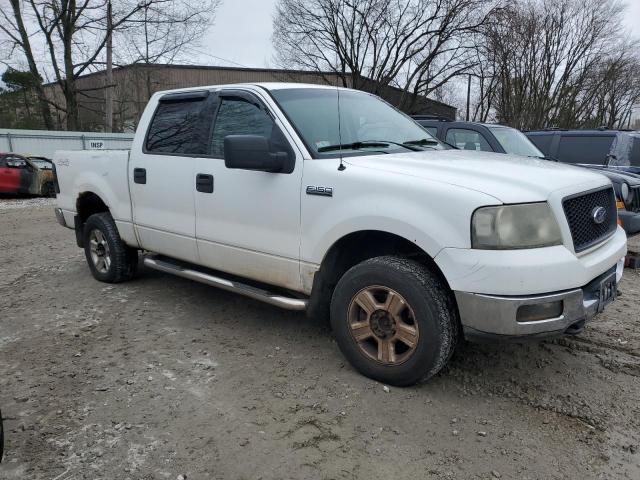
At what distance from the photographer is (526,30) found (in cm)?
2702

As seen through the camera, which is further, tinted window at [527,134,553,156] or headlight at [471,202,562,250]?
tinted window at [527,134,553,156]

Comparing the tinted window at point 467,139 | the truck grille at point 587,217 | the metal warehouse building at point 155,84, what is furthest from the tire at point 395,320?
the metal warehouse building at point 155,84

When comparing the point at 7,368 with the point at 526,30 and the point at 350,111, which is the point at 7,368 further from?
the point at 526,30

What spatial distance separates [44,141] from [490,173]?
80.0 ft

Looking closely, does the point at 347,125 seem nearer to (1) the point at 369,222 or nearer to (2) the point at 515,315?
(1) the point at 369,222

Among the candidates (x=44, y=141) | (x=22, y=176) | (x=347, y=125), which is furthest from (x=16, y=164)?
(x=347, y=125)

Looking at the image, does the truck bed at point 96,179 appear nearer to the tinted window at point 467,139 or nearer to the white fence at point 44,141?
the tinted window at point 467,139

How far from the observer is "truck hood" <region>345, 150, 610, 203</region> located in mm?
2783

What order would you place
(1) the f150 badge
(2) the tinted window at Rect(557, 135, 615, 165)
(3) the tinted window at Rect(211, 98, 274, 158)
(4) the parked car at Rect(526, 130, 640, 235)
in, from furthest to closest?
1. (2) the tinted window at Rect(557, 135, 615, 165)
2. (4) the parked car at Rect(526, 130, 640, 235)
3. (3) the tinted window at Rect(211, 98, 274, 158)
4. (1) the f150 badge

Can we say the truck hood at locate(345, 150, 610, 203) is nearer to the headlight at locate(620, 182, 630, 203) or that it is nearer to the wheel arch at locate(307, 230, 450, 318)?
the wheel arch at locate(307, 230, 450, 318)

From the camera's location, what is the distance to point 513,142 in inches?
302

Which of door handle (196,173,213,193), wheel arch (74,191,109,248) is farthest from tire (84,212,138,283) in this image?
door handle (196,173,213,193)

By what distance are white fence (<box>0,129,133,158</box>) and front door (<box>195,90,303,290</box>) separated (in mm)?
17938

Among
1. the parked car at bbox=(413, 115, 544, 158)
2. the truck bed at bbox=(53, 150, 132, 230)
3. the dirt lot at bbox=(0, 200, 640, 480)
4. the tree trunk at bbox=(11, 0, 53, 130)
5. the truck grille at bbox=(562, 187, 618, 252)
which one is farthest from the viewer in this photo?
the tree trunk at bbox=(11, 0, 53, 130)
